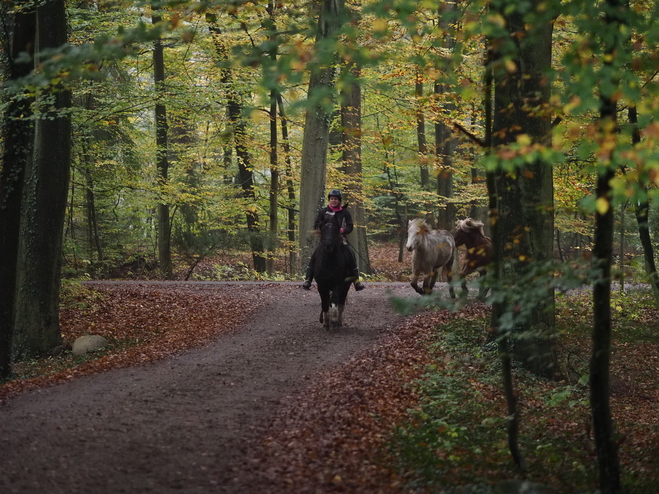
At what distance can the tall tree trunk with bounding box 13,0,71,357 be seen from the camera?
13.0m

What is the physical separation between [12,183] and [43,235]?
9.99ft

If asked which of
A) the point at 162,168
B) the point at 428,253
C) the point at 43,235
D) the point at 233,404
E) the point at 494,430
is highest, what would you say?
the point at 162,168

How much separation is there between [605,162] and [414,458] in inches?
157

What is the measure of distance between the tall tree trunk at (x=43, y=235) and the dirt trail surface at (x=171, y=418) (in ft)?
12.8

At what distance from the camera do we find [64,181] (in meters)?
13.4

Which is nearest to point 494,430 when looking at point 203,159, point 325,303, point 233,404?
point 233,404

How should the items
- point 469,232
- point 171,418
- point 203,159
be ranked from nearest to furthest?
point 171,418, point 469,232, point 203,159

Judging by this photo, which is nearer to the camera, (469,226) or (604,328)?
(604,328)

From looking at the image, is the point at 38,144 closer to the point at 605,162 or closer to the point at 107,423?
the point at 107,423

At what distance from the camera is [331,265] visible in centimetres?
1273

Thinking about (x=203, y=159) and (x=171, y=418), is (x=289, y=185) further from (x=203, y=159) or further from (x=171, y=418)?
(x=171, y=418)

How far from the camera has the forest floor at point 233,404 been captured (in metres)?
5.92

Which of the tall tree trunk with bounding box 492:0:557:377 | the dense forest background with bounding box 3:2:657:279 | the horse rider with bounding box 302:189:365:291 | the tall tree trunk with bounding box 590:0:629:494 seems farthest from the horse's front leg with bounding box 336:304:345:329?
the tall tree trunk with bounding box 590:0:629:494

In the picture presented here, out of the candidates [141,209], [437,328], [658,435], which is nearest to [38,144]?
[437,328]
